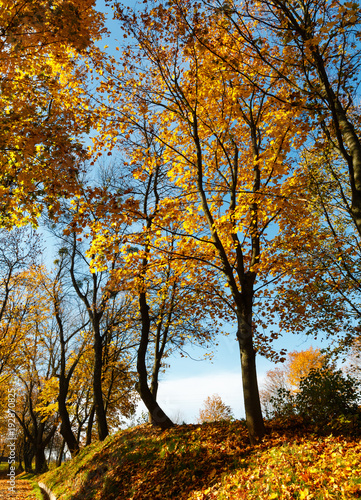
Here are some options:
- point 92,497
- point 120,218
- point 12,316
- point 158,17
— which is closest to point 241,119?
point 158,17

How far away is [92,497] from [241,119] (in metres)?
11.2

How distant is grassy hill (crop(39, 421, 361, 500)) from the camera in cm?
448

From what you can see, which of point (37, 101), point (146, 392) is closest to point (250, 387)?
point (146, 392)

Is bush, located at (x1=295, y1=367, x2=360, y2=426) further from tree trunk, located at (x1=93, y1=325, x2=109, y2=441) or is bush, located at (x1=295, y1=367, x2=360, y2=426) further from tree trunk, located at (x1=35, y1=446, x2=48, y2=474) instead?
tree trunk, located at (x1=35, y1=446, x2=48, y2=474)

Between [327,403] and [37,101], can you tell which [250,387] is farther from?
[37,101]

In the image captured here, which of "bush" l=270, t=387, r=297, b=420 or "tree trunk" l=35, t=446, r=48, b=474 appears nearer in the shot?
"bush" l=270, t=387, r=297, b=420

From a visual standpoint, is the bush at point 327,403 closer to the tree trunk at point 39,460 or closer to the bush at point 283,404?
the bush at point 283,404

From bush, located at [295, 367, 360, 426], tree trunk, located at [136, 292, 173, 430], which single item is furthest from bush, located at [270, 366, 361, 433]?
tree trunk, located at [136, 292, 173, 430]

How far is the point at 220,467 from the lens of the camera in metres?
6.11

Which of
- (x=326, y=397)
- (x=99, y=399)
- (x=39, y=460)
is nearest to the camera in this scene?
(x=326, y=397)

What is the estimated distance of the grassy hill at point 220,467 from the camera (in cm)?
448

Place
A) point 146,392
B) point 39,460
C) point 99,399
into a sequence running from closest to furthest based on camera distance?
point 146,392, point 99,399, point 39,460

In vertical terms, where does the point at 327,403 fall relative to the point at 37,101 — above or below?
below

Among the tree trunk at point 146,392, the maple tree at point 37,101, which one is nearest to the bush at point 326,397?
the tree trunk at point 146,392
